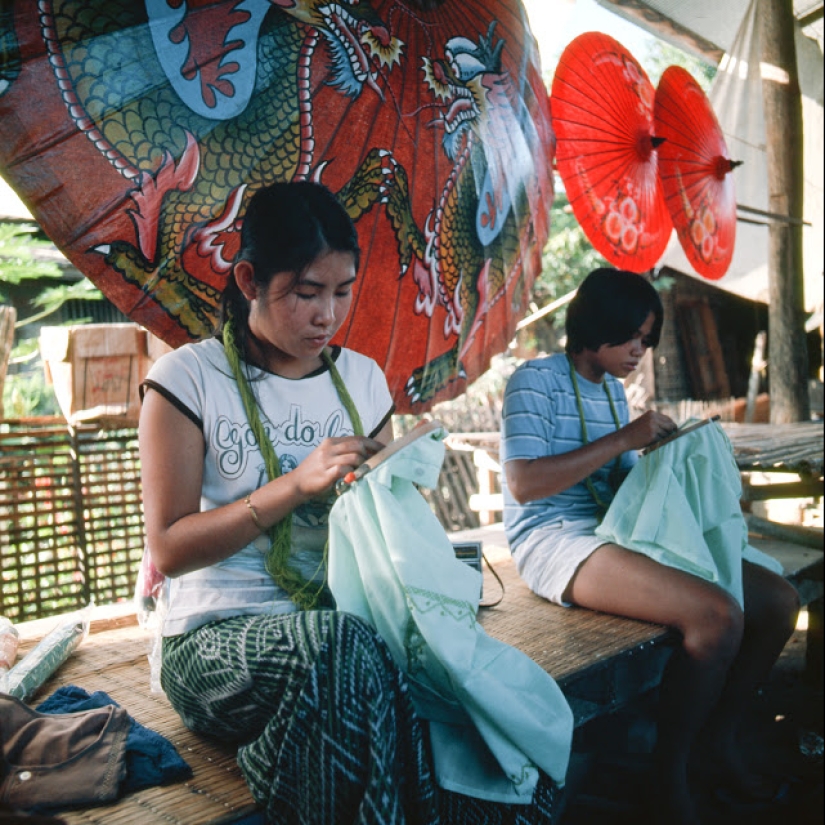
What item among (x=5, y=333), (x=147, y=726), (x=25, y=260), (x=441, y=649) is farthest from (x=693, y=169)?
(x=25, y=260)

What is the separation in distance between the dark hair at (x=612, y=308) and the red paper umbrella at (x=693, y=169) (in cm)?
108

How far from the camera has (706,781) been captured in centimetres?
241

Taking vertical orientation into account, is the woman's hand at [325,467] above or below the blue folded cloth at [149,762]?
above

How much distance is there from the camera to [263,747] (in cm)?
135

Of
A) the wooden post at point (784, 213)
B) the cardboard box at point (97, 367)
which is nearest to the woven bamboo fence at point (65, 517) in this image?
the cardboard box at point (97, 367)

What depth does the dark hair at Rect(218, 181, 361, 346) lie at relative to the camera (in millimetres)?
1632

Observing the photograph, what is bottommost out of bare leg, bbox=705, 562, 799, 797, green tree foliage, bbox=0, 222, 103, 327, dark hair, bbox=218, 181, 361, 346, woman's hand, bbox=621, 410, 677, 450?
bare leg, bbox=705, 562, 799, 797

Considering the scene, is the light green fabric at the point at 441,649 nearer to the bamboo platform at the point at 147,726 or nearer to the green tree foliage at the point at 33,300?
the bamboo platform at the point at 147,726

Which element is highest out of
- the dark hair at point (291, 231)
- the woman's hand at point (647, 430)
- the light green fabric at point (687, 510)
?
the dark hair at point (291, 231)

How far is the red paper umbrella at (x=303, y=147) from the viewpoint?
1.59 m

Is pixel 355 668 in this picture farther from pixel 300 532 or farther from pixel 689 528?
pixel 689 528

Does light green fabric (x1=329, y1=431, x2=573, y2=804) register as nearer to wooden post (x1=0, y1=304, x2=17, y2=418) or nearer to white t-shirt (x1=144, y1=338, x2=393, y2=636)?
white t-shirt (x1=144, y1=338, x2=393, y2=636)

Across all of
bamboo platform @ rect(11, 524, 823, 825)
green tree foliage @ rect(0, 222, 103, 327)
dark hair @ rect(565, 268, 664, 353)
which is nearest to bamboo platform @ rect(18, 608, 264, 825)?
bamboo platform @ rect(11, 524, 823, 825)

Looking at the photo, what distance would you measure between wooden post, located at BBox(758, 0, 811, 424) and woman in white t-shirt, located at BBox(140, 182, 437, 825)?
3.92 metres
